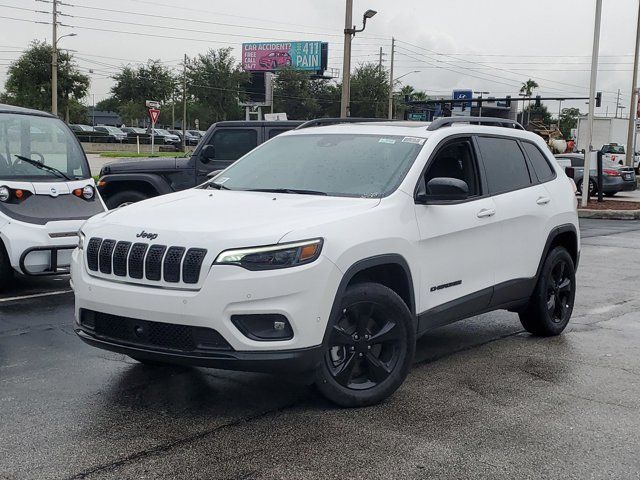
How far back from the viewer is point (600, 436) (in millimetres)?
4570

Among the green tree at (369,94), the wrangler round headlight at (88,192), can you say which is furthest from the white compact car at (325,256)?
the green tree at (369,94)

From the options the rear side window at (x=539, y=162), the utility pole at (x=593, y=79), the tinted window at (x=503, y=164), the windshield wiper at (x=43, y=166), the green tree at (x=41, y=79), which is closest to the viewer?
the tinted window at (x=503, y=164)

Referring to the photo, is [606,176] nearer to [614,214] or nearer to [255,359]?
[614,214]

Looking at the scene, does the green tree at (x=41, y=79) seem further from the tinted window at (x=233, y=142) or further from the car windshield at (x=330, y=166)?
the car windshield at (x=330, y=166)

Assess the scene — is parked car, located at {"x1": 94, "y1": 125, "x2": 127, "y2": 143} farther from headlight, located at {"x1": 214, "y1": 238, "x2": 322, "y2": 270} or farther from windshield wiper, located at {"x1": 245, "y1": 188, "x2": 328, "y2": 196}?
headlight, located at {"x1": 214, "y1": 238, "x2": 322, "y2": 270}

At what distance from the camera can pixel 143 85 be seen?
78.2 m

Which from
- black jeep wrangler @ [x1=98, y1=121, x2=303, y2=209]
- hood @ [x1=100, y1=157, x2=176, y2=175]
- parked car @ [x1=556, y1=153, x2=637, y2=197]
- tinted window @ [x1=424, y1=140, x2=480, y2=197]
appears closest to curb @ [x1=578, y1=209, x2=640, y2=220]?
parked car @ [x1=556, y1=153, x2=637, y2=197]

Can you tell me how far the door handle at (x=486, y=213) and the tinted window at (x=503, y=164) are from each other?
21cm

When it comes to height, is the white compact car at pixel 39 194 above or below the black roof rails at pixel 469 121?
below

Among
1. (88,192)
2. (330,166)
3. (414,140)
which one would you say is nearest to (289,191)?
(330,166)

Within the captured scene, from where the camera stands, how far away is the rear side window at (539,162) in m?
6.97

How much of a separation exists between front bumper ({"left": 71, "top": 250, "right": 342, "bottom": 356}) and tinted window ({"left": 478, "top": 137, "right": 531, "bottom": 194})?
2.29 meters

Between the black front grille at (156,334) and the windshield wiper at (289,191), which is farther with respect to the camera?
the windshield wiper at (289,191)

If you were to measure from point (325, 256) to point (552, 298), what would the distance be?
3.28 metres
